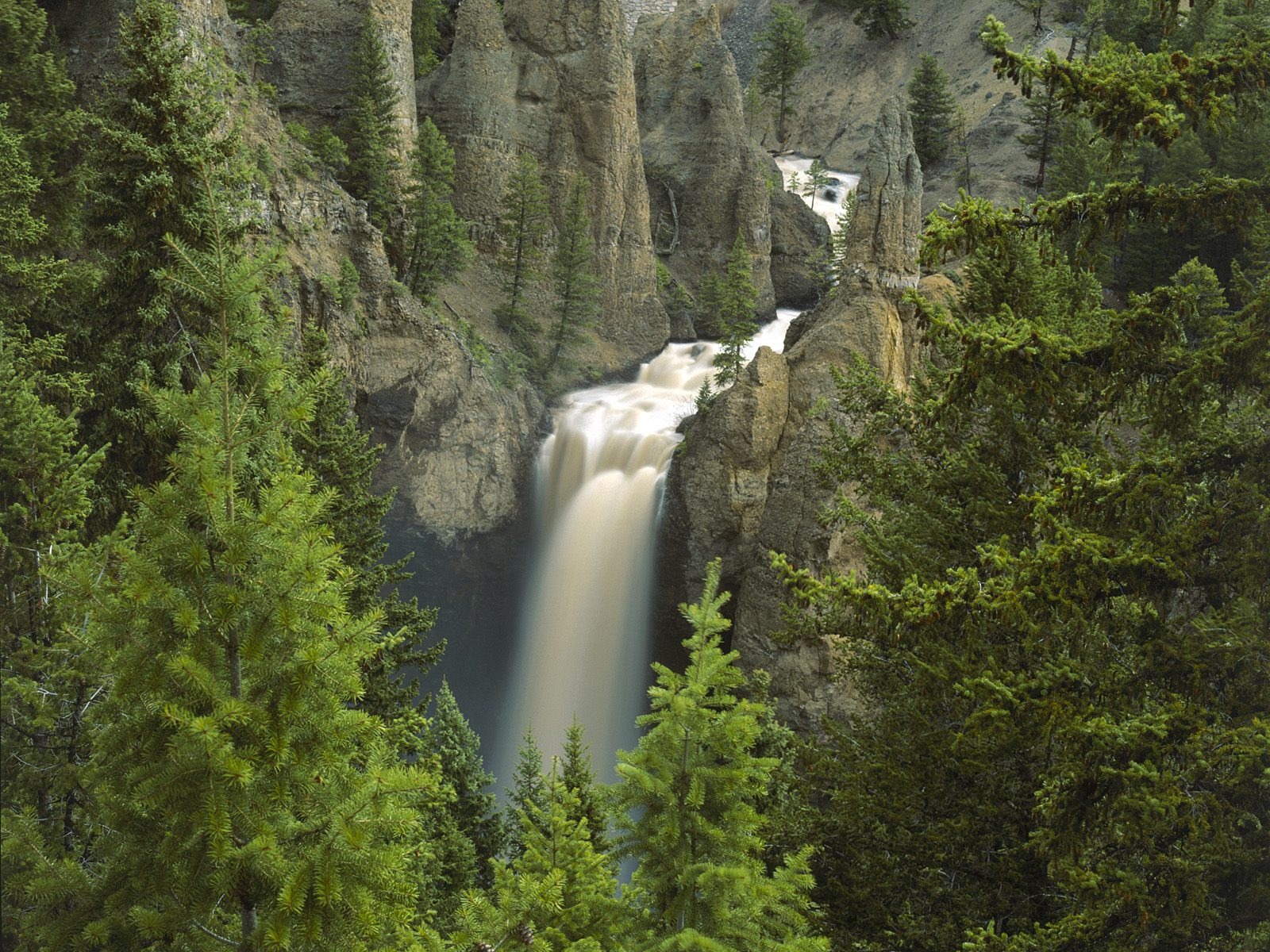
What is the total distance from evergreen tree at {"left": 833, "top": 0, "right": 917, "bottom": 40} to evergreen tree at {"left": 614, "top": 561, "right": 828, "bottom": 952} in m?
60.9

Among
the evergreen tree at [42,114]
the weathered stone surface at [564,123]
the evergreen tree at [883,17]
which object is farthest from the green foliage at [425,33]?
the evergreen tree at [883,17]

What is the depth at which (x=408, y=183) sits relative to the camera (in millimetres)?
33844

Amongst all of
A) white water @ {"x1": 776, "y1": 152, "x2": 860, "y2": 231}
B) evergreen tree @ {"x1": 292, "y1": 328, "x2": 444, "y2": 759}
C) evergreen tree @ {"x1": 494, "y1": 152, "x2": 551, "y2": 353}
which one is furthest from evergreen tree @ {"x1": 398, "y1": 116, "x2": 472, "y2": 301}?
white water @ {"x1": 776, "y1": 152, "x2": 860, "y2": 231}

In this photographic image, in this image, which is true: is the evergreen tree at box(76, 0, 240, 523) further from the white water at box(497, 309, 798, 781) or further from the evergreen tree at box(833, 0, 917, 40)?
the evergreen tree at box(833, 0, 917, 40)

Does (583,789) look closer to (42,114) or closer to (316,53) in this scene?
(42,114)

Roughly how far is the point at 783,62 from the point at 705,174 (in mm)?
19629

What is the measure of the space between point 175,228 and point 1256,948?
12.7m

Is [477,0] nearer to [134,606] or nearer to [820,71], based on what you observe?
[820,71]

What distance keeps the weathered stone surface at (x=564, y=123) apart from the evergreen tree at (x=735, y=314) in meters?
2.93

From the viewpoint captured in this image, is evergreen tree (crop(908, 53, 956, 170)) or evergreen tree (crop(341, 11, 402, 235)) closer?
evergreen tree (crop(341, 11, 402, 235))

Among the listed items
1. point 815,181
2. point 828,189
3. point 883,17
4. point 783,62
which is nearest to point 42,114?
point 815,181

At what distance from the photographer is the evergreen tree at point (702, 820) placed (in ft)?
24.8

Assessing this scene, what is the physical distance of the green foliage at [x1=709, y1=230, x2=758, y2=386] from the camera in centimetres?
3391

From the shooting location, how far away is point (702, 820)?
781 centimetres
